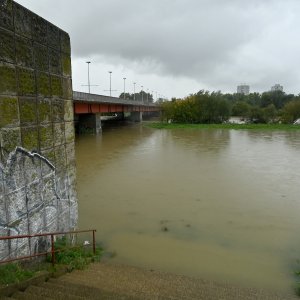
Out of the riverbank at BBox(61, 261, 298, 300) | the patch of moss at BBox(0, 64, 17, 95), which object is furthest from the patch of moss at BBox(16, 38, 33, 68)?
the riverbank at BBox(61, 261, 298, 300)

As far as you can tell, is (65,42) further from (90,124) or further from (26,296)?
(90,124)

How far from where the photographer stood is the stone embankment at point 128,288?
4953mm

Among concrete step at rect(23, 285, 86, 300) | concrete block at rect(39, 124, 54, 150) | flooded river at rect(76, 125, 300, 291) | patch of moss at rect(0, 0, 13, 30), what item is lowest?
flooded river at rect(76, 125, 300, 291)

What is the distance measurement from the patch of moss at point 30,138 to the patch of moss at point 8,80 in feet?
2.45

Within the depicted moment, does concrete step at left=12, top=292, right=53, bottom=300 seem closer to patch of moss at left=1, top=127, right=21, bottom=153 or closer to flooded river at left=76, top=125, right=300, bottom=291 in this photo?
patch of moss at left=1, top=127, right=21, bottom=153

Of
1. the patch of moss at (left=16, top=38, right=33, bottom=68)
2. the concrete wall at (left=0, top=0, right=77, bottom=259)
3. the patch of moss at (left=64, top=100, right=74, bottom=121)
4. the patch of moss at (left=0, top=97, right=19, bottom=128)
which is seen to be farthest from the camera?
the patch of moss at (left=64, top=100, right=74, bottom=121)

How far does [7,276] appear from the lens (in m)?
5.13

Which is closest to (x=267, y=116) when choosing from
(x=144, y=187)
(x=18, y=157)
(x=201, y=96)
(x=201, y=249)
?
(x=201, y=96)

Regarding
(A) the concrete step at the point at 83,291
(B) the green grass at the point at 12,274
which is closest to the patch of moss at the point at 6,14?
(B) the green grass at the point at 12,274

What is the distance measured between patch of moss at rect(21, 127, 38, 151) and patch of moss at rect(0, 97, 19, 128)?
32cm

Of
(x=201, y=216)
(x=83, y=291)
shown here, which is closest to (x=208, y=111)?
(x=201, y=216)

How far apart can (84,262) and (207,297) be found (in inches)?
111

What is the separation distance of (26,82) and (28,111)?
0.52 m

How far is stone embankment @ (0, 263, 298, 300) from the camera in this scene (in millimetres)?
4953
